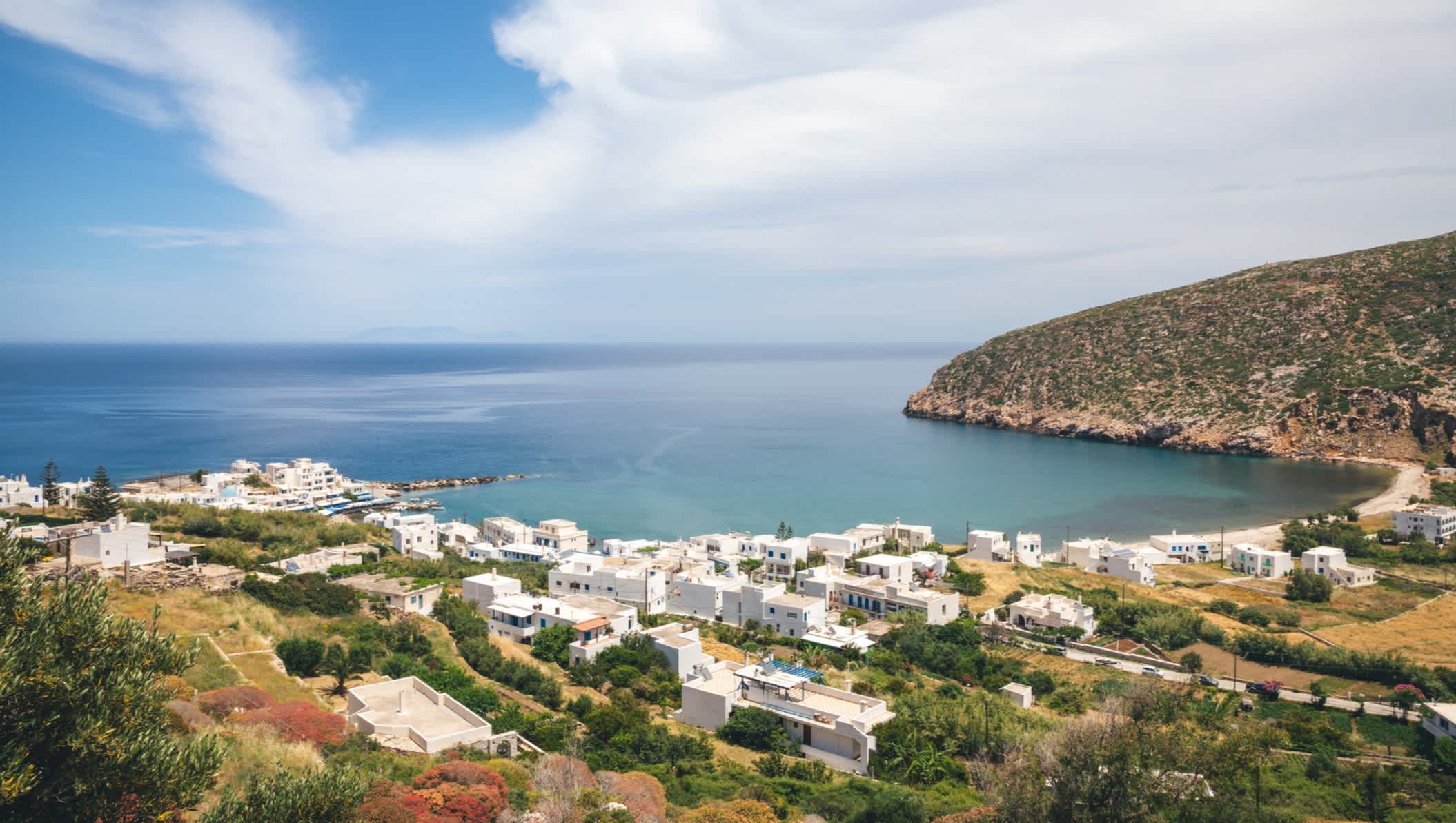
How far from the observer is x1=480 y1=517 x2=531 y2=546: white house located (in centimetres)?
3789

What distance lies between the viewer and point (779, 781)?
14.2m

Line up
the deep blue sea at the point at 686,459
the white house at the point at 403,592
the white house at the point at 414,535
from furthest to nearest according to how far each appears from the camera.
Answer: the deep blue sea at the point at 686,459 → the white house at the point at 414,535 → the white house at the point at 403,592

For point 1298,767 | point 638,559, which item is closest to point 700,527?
point 638,559

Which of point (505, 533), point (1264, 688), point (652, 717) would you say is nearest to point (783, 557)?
point (505, 533)

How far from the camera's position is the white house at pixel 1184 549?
125ft

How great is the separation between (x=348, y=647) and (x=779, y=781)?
9428 mm

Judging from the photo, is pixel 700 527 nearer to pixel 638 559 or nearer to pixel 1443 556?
pixel 638 559

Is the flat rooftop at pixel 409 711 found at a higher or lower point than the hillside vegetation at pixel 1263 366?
lower

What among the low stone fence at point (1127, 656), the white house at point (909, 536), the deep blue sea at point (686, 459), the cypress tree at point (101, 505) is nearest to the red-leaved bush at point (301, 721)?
the low stone fence at point (1127, 656)

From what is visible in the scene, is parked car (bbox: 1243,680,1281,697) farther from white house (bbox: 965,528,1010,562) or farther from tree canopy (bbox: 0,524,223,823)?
tree canopy (bbox: 0,524,223,823)

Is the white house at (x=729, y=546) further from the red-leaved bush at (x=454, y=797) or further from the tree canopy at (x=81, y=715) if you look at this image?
the tree canopy at (x=81, y=715)

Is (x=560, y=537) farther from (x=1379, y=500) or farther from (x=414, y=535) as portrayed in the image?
(x=1379, y=500)

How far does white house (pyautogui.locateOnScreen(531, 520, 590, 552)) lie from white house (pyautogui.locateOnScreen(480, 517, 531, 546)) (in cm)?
40

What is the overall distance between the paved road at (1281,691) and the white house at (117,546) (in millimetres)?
24157
